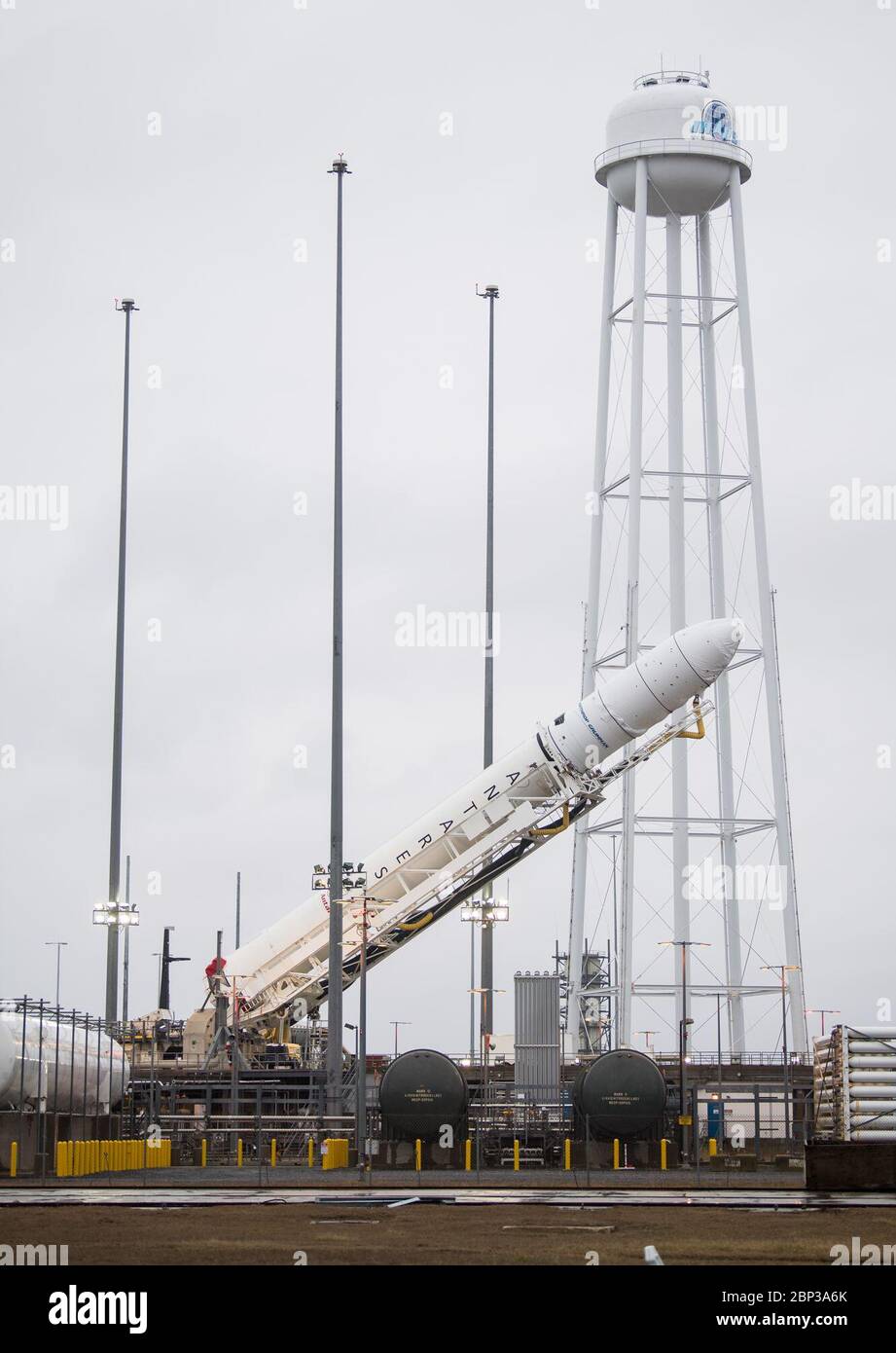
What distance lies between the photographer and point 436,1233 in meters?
24.4

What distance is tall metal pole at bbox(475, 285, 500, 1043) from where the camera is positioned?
62375 mm

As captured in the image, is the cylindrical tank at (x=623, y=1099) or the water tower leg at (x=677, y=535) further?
the water tower leg at (x=677, y=535)

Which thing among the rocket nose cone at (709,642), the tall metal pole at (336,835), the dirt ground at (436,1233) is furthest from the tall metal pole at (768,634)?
the dirt ground at (436,1233)

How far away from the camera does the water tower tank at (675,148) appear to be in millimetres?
62750

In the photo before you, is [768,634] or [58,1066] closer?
[58,1066]

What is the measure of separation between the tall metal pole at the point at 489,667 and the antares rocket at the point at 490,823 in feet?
16.0

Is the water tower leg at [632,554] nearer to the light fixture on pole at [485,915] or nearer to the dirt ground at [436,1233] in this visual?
the light fixture on pole at [485,915]

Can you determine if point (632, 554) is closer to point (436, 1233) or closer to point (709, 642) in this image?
point (709, 642)
